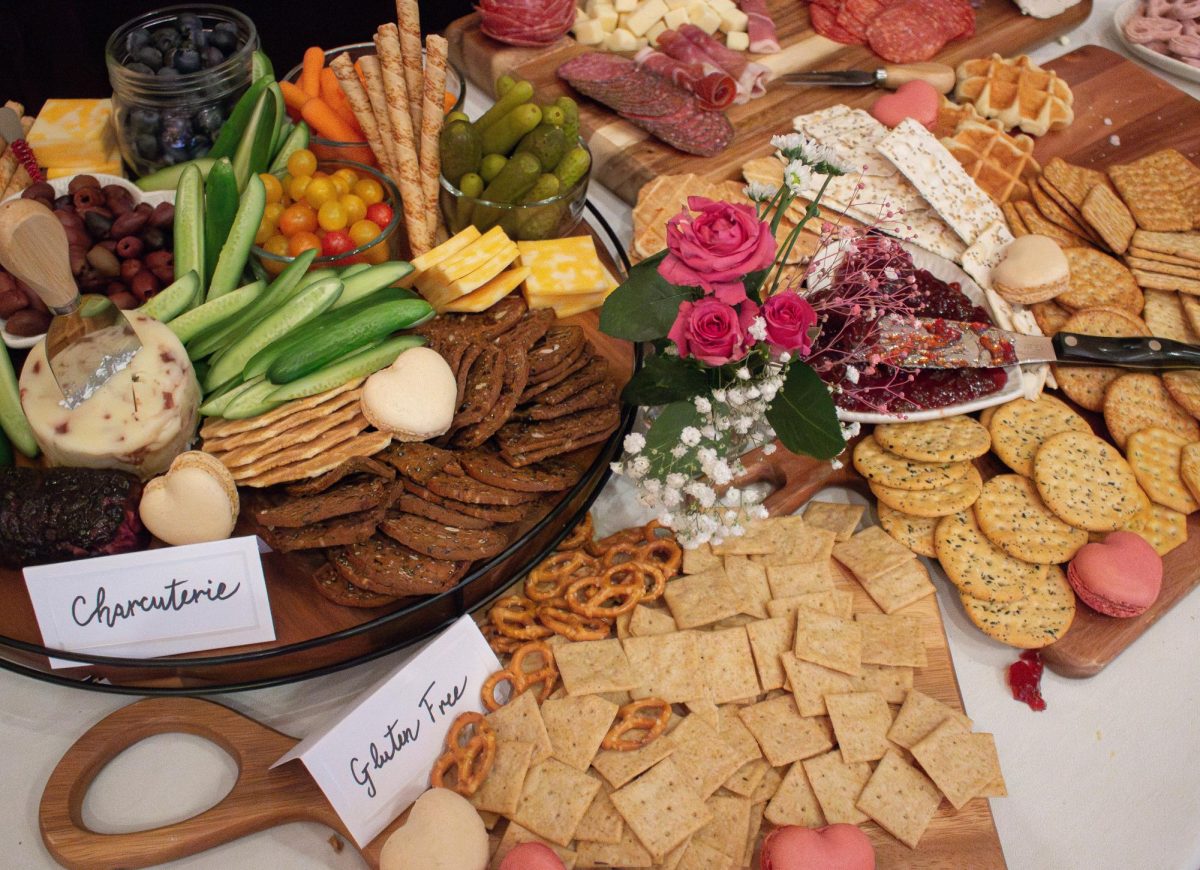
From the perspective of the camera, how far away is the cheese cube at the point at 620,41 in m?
2.65

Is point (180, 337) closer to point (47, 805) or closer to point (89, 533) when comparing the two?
point (89, 533)

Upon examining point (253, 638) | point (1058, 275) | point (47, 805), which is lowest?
point (47, 805)

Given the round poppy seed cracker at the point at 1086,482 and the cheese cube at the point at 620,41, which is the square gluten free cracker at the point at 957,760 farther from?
the cheese cube at the point at 620,41

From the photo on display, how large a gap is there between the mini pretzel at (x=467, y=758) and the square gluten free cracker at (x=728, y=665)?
1.18ft

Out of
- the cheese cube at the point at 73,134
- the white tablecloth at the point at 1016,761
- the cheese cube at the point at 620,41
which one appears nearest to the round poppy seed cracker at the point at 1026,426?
the white tablecloth at the point at 1016,761

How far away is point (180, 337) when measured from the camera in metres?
1.60

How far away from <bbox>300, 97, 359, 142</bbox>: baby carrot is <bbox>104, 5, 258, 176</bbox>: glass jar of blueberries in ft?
0.48

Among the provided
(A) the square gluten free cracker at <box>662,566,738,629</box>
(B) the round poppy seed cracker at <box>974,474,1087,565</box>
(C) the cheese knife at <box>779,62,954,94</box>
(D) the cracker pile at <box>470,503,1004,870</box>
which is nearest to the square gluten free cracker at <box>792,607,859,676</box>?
(D) the cracker pile at <box>470,503,1004,870</box>

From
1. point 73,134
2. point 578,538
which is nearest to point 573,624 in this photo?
point 578,538

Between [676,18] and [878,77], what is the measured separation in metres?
0.60

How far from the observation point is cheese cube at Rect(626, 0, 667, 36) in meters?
2.67

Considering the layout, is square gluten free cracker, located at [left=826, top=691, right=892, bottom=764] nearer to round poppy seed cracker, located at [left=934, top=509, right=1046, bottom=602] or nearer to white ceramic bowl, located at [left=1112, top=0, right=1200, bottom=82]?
round poppy seed cracker, located at [left=934, top=509, right=1046, bottom=602]

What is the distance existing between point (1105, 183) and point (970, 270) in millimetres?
629

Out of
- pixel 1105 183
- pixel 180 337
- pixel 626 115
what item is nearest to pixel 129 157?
pixel 180 337
